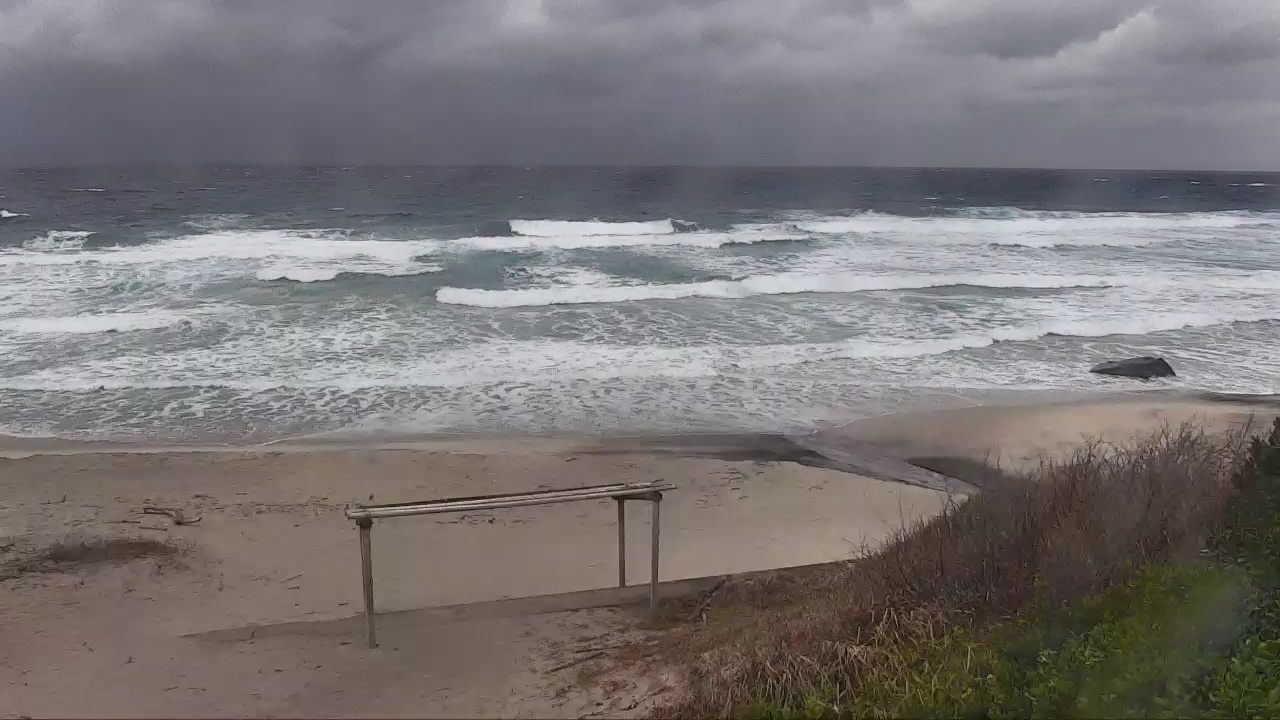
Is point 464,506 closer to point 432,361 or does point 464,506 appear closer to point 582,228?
point 432,361

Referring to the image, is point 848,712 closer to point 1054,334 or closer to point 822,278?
point 1054,334

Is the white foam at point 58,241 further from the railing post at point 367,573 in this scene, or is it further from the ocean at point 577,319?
the railing post at point 367,573

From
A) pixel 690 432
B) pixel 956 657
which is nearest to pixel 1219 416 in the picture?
pixel 690 432

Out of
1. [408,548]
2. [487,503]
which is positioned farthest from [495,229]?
[487,503]

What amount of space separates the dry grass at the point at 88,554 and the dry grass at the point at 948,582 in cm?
481

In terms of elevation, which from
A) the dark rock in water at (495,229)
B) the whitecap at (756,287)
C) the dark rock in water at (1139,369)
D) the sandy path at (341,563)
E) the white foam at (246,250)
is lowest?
the sandy path at (341,563)

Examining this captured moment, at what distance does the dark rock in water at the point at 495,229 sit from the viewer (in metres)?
36.7

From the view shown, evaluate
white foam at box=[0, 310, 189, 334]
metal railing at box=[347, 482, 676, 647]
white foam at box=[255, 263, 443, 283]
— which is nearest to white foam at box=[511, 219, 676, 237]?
white foam at box=[255, 263, 443, 283]

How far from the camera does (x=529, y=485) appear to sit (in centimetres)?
984

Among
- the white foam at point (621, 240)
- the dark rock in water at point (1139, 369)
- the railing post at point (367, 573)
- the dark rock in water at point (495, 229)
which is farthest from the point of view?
the dark rock in water at point (495, 229)

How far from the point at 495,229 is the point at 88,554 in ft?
104

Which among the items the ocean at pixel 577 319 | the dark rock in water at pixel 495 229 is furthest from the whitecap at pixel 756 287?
the dark rock in water at pixel 495 229

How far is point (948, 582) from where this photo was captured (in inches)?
203

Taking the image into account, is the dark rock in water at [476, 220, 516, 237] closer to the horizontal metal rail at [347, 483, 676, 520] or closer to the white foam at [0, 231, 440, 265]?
the white foam at [0, 231, 440, 265]
